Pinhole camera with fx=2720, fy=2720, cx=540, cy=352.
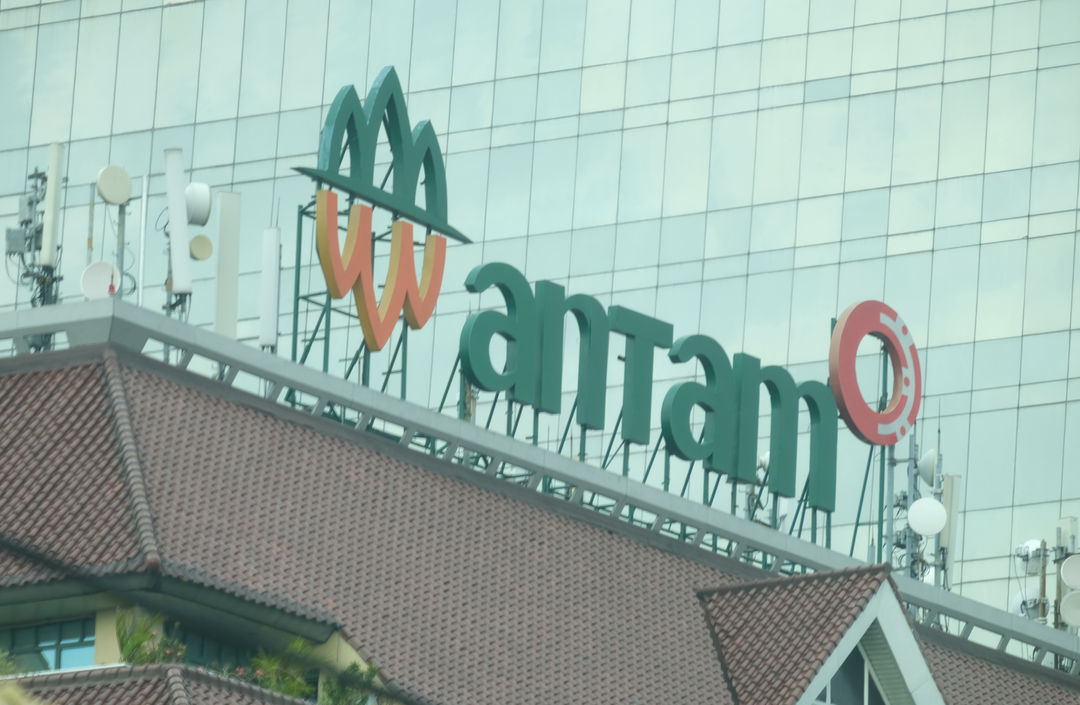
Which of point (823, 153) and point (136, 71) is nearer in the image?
point (823, 153)

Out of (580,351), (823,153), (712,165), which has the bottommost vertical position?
(580,351)

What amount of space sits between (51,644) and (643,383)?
19.1 metres

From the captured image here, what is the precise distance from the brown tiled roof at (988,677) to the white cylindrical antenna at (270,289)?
16.1m

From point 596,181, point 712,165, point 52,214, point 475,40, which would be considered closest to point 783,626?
point 52,214

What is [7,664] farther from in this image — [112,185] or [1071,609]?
[1071,609]

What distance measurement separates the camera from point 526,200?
324 ft

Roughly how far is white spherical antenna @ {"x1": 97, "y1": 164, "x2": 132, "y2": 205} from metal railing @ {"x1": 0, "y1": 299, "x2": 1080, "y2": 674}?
2986 millimetres

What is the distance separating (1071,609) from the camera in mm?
67125

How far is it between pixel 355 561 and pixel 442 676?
8.71 feet

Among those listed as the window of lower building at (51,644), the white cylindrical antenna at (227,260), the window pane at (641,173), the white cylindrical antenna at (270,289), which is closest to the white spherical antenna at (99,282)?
the white cylindrical antenna at (270,289)

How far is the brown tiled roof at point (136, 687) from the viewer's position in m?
42.4

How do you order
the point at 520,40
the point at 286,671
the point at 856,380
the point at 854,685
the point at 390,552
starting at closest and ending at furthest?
the point at 286,671, the point at 390,552, the point at 854,685, the point at 856,380, the point at 520,40

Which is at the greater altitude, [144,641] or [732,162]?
[732,162]

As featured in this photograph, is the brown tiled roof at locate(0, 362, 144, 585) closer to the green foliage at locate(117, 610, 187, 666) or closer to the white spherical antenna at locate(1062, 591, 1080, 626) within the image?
the green foliage at locate(117, 610, 187, 666)
